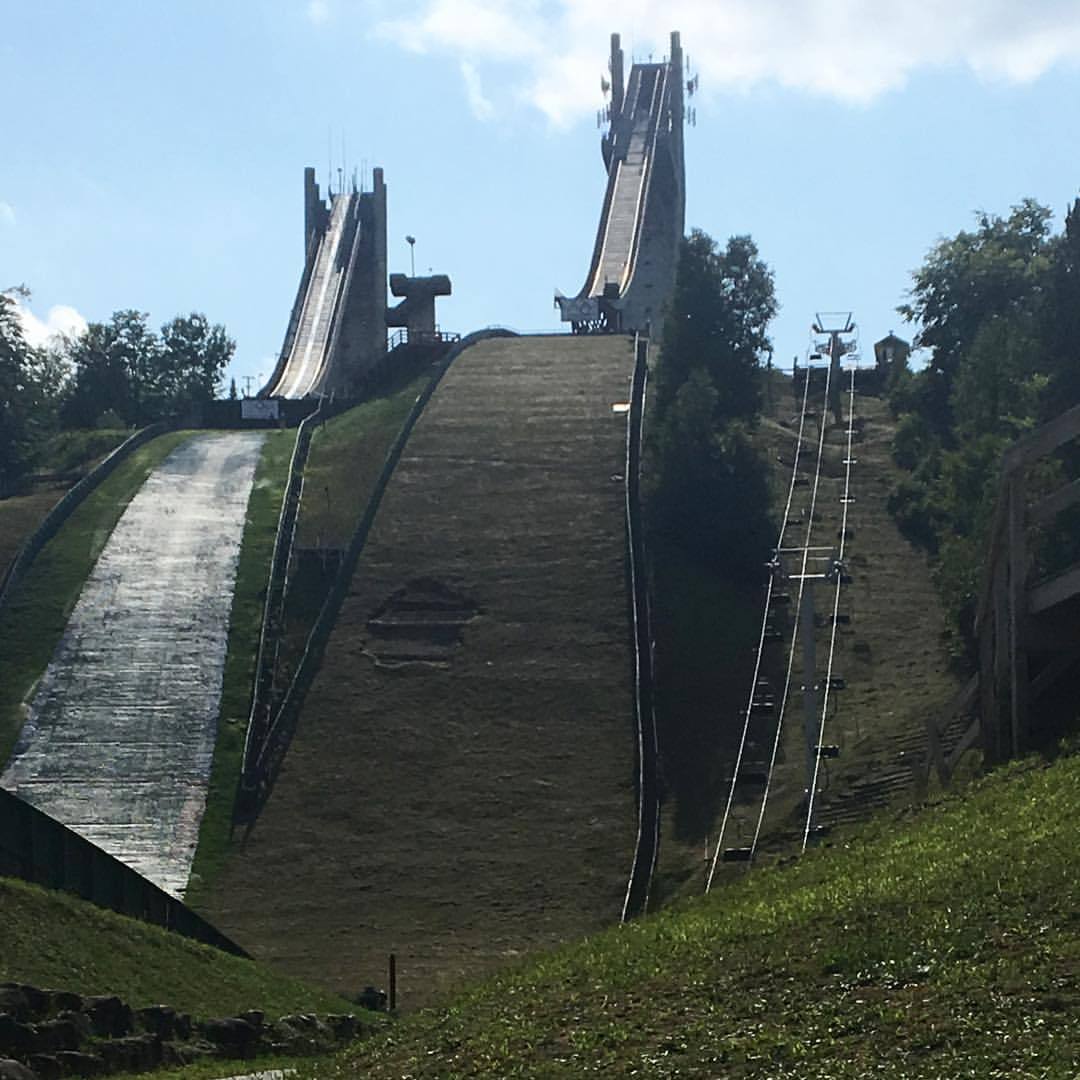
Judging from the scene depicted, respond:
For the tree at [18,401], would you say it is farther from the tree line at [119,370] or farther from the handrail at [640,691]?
the handrail at [640,691]

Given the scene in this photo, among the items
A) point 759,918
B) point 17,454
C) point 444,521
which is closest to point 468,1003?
point 759,918

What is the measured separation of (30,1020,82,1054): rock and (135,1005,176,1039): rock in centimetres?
151

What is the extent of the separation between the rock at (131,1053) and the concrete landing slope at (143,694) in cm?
2352

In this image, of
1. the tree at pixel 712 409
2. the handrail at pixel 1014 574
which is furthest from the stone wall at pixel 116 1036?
the tree at pixel 712 409

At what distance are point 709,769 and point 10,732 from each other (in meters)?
15.0

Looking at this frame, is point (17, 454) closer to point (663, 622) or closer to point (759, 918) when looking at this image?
point (663, 622)

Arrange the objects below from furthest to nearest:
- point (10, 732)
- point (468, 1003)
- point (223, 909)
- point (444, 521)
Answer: point (444, 521) < point (10, 732) < point (223, 909) < point (468, 1003)

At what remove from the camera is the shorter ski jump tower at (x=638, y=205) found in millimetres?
106413

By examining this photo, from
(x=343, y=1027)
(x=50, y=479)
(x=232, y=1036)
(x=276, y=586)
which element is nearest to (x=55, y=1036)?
(x=232, y=1036)

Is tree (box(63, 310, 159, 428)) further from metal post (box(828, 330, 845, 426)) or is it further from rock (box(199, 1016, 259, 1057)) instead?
rock (box(199, 1016, 259, 1057))

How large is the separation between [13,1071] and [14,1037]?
181cm

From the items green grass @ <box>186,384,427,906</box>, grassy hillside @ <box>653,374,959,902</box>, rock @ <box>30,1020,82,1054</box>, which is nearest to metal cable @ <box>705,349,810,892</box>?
grassy hillside @ <box>653,374,959,902</box>

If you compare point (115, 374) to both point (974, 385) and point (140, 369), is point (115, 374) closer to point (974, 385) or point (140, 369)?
point (140, 369)

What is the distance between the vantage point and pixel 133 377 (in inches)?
4114
